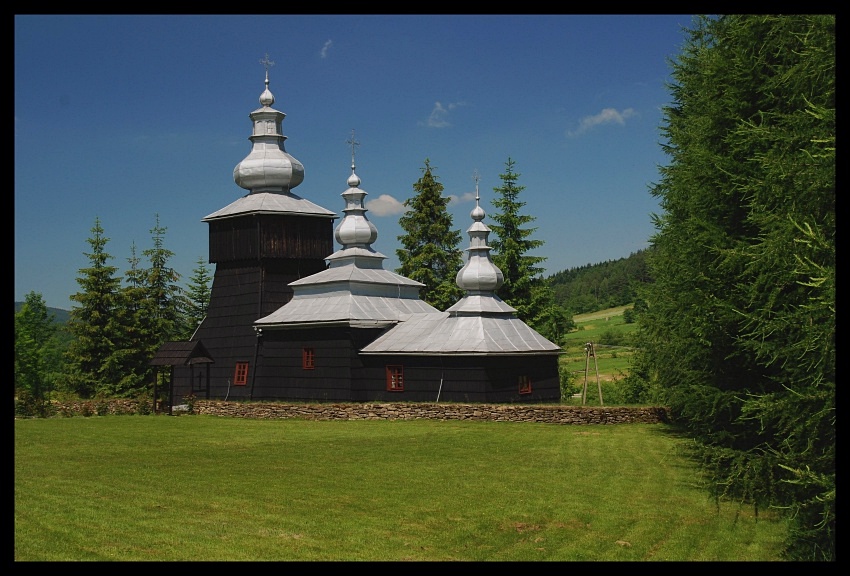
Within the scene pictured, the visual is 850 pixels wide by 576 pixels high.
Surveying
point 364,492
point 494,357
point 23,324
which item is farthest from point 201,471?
point 23,324

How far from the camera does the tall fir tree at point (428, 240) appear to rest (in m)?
52.4

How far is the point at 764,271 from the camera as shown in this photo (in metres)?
15.6

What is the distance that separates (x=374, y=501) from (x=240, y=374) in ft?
73.5

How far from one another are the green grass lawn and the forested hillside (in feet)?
293

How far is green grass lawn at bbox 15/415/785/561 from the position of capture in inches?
526

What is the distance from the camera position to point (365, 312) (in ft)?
116

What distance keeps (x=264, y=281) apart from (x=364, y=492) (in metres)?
22.8

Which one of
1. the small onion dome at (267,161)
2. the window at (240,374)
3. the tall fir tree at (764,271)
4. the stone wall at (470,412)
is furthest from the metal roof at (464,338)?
the small onion dome at (267,161)

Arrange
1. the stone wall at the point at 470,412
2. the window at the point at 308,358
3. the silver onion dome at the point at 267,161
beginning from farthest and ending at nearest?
the silver onion dome at the point at 267,161 → the window at the point at 308,358 → the stone wall at the point at 470,412

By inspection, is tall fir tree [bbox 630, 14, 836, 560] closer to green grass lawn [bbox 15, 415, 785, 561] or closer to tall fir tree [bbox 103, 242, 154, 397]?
green grass lawn [bbox 15, 415, 785, 561]

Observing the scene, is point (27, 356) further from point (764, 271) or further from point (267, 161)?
point (764, 271)

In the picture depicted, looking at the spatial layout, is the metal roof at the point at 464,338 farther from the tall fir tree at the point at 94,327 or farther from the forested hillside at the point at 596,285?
the forested hillside at the point at 596,285

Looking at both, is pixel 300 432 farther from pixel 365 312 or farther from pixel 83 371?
pixel 83 371

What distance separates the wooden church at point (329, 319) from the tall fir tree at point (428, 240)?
40.1ft
